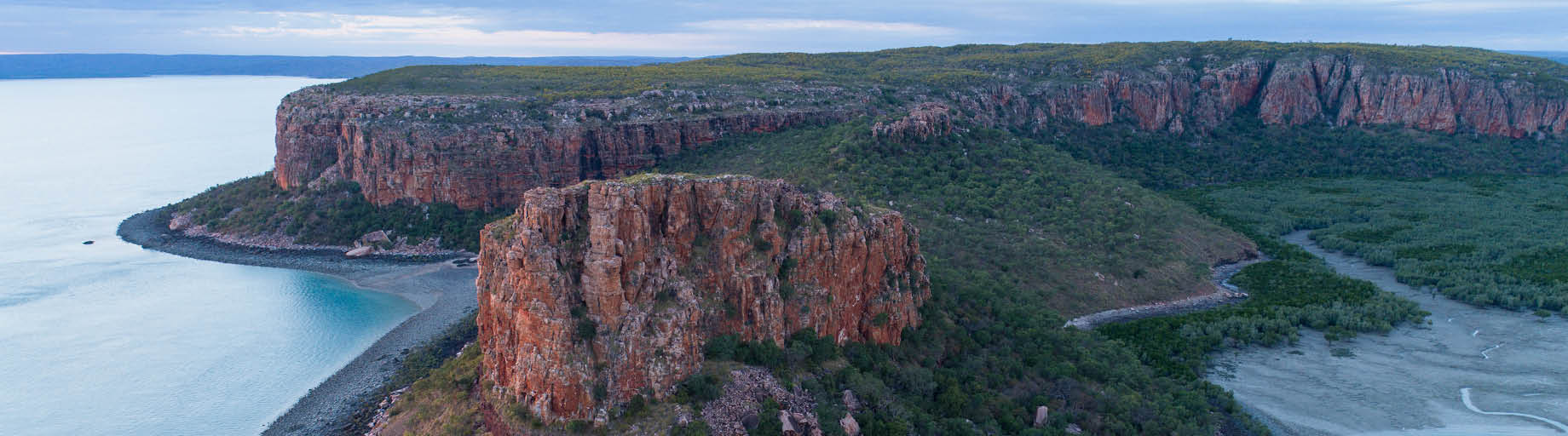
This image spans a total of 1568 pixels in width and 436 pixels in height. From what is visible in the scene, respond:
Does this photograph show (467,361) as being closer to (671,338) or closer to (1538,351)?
(671,338)

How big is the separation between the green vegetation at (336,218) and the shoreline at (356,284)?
195cm

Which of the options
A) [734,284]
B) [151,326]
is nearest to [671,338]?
[734,284]

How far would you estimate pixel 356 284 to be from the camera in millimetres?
55562

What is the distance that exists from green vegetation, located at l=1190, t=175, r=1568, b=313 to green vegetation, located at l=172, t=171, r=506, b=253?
194ft

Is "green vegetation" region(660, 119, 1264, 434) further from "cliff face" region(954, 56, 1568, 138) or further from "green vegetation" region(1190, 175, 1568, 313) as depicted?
"cliff face" region(954, 56, 1568, 138)

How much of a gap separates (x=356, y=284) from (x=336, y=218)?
1253cm

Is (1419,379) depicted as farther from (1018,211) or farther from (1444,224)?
(1444,224)

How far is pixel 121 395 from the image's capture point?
36844mm

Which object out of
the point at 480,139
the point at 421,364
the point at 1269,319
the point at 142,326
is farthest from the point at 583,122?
the point at 1269,319

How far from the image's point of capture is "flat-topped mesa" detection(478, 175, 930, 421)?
22516mm

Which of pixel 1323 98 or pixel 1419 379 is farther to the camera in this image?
pixel 1323 98

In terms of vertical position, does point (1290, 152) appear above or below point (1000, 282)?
above

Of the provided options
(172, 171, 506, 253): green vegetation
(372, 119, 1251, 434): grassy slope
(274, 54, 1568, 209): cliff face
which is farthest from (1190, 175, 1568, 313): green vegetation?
(172, 171, 506, 253): green vegetation

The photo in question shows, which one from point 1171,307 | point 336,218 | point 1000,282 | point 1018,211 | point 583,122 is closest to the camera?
point 1000,282
